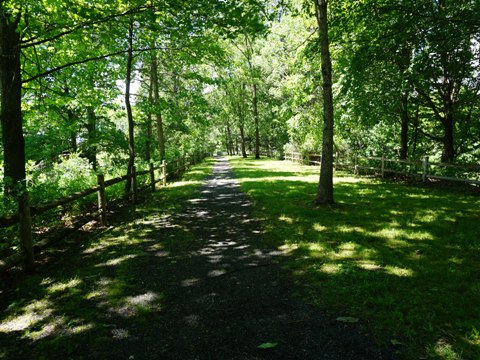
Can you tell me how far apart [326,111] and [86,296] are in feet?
26.0

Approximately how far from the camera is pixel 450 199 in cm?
1023

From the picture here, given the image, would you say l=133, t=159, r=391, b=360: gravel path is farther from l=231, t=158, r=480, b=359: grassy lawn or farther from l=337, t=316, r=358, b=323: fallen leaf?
l=231, t=158, r=480, b=359: grassy lawn

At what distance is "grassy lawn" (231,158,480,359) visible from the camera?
132 inches

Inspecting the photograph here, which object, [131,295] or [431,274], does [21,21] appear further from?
[431,274]

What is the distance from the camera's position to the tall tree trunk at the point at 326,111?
8883mm

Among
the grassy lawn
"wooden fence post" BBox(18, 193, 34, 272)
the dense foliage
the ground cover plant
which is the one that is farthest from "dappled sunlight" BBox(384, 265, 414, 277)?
"wooden fence post" BBox(18, 193, 34, 272)

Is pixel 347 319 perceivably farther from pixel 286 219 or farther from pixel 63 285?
pixel 286 219

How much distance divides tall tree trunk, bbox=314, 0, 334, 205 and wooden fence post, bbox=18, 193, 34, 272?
7.71 meters

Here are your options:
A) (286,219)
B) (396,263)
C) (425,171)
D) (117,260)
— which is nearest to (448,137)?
(425,171)

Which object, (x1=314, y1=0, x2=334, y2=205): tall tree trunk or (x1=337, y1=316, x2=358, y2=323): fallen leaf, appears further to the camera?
(x1=314, y1=0, x2=334, y2=205): tall tree trunk

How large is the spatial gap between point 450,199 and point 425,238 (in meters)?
5.19

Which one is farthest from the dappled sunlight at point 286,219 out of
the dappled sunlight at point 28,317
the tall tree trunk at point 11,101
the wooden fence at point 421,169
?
the wooden fence at point 421,169

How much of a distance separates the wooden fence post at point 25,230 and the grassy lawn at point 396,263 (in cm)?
482

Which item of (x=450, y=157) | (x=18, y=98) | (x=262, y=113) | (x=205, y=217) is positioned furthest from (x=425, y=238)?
(x=262, y=113)
